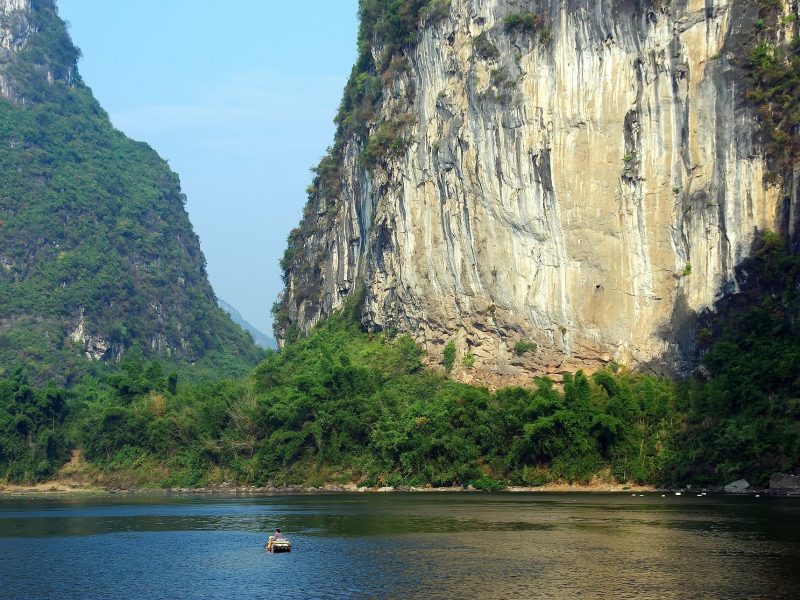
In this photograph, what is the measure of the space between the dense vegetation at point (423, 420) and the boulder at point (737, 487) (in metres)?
0.23

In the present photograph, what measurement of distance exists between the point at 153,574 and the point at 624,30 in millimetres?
29949

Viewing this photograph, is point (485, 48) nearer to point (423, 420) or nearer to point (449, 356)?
point (449, 356)

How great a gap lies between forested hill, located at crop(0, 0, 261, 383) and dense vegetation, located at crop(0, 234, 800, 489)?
22.2 metres

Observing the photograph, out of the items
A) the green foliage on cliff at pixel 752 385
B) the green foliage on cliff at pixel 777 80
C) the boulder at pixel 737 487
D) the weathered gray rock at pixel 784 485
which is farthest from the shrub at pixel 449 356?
the weathered gray rock at pixel 784 485

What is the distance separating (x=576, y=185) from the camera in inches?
1804

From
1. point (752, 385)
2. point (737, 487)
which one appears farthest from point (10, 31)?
point (737, 487)

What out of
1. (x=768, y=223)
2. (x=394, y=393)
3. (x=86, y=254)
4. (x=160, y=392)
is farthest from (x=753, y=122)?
(x=86, y=254)

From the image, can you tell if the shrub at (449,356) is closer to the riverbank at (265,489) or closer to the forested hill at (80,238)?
the riverbank at (265,489)

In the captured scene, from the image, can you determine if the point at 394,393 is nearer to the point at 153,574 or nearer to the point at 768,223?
the point at 768,223

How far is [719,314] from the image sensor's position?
42.0 m

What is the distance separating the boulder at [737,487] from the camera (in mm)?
36938

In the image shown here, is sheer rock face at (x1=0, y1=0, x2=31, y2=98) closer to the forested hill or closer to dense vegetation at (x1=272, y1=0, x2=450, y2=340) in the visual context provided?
the forested hill

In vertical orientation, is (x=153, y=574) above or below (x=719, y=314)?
below

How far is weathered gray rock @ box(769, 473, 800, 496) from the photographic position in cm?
3528
